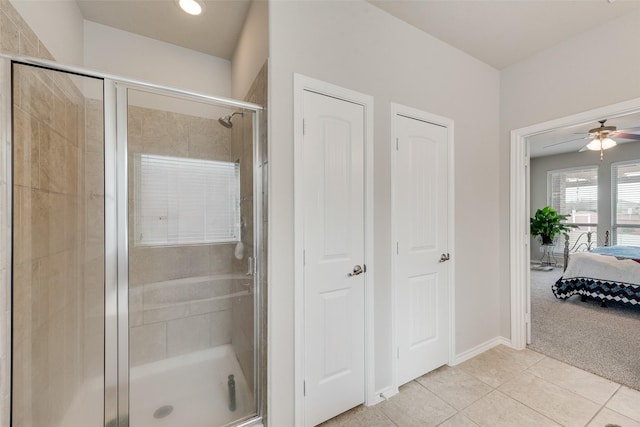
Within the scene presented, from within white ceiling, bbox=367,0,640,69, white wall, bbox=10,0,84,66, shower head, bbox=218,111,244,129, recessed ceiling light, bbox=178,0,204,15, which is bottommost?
shower head, bbox=218,111,244,129

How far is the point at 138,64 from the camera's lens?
229 centimetres

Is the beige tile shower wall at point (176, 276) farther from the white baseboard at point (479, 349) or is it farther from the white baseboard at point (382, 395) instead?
the white baseboard at point (479, 349)

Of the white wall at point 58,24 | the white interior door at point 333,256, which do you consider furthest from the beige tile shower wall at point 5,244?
the white interior door at point 333,256

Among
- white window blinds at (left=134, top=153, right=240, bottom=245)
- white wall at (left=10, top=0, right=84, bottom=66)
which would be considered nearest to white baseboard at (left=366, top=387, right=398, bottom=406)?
white window blinds at (left=134, top=153, right=240, bottom=245)

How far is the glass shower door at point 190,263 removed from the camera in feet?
5.30

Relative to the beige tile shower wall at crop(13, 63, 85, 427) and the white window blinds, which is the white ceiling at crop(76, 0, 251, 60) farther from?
the white window blinds

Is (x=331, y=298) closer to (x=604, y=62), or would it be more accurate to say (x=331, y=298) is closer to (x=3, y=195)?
(x=3, y=195)

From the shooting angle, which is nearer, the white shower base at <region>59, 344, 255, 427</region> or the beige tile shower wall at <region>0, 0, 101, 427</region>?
the beige tile shower wall at <region>0, 0, 101, 427</region>

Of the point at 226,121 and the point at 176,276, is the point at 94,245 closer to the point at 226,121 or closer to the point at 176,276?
the point at 176,276

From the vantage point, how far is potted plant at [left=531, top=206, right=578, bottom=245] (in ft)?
19.5

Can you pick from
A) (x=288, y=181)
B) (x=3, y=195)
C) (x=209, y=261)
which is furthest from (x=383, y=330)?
(x=3, y=195)

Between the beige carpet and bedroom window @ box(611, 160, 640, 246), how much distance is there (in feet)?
9.37

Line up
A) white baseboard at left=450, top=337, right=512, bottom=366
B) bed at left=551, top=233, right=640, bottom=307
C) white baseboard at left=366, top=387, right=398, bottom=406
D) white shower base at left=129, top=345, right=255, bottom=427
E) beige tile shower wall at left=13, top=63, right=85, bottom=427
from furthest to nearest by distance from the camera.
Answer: bed at left=551, top=233, right=640, bottom=307, white baseboard at left=450, top=337, right=512, bottom=366, white baseboard at left=366, top=387, right=398, bottom=406, white shower base at left=129, top=345, right=255, bottom=427, beige tile shower wall at left=13, top=63, right=85, bottom=427

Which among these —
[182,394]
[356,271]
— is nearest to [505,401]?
[356,271]
